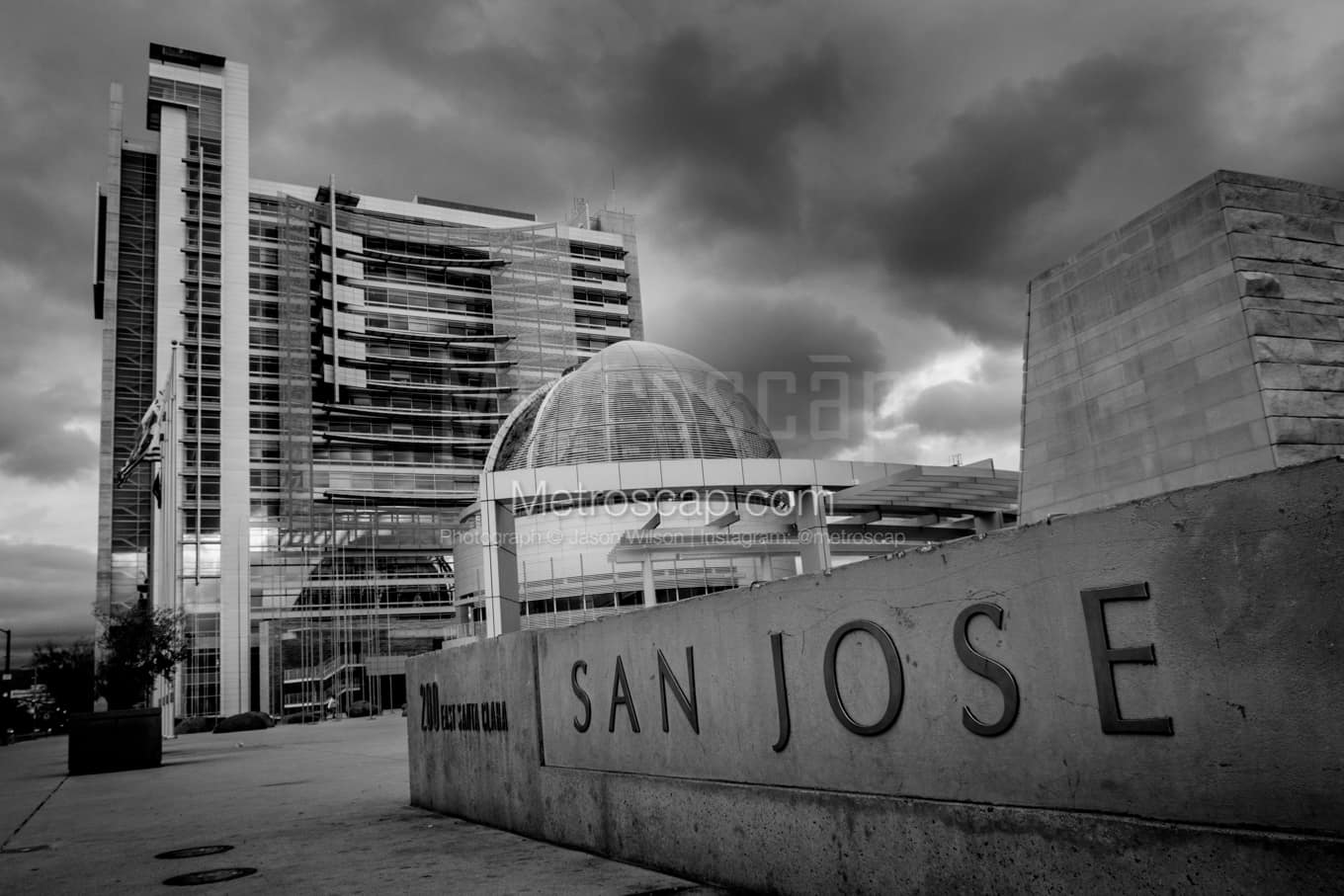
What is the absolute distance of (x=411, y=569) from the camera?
2734 inches

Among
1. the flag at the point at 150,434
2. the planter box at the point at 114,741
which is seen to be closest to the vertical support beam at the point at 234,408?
the flag at the point at 150,434

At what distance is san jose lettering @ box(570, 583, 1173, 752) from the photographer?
3.09 metres

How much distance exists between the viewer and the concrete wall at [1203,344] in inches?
420

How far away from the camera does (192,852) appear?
719 cm

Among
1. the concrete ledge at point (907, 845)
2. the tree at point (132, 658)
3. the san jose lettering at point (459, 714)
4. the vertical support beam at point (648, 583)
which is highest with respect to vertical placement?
the vertical support beam at point (648, 583)

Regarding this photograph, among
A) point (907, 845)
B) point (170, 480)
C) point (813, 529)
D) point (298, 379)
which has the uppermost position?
point (298, 379)

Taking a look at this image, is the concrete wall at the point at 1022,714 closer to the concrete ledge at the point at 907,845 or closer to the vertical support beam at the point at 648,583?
the concrete ledge at the point at 907,845

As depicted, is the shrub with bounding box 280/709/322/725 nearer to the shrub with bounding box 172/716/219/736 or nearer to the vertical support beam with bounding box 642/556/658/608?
the shrub with bounding box 172/716/219/736

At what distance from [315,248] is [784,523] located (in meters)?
54.1

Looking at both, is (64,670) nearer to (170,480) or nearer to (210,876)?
(170,480)

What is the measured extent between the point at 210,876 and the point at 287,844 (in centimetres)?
125

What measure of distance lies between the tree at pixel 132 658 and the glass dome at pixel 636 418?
57.1ft

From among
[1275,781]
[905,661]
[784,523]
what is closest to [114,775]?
[905,661]

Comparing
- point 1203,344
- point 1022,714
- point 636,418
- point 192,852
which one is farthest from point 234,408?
point 1022,714
